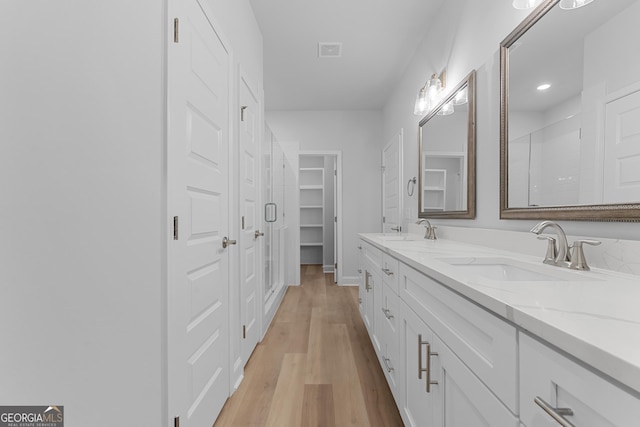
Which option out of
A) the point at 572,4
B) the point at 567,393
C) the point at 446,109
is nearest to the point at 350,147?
the point at 446,109

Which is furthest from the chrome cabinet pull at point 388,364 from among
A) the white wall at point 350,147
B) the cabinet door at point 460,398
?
the white wall at point 350,147

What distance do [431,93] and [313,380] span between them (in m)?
2.21

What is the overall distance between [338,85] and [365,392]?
322 cm

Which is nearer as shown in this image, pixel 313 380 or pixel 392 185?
pixel 313 380

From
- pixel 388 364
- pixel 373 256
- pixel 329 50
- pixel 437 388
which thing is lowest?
pixel 388 364

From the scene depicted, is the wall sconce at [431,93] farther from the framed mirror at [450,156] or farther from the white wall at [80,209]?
the white wall at [80,209]

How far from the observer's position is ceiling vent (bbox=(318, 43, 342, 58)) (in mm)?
2746

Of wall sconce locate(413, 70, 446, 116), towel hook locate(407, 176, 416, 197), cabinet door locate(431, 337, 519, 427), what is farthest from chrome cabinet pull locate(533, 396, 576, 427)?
towel hook locate(407, 176, 416, 197)

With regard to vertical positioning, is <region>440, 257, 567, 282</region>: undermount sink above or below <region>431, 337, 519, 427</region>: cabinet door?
above

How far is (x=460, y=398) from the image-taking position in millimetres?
788

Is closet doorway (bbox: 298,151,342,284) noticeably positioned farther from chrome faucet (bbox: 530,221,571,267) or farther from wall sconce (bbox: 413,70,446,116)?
chrome faucet (bbox: 530,221,571,267)

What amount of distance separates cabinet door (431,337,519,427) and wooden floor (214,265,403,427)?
0.70 m

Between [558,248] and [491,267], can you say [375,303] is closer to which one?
[491,267]

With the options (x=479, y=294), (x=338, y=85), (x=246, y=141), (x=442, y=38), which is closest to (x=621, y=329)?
(x=479, y=294)
